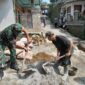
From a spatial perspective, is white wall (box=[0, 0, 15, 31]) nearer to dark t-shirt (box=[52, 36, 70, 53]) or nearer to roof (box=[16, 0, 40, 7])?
roof (box=[16, 0, 40, 7])

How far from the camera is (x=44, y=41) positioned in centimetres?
1669

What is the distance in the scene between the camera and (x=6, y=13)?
14.9 meters

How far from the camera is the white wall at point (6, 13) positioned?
48.4 ft

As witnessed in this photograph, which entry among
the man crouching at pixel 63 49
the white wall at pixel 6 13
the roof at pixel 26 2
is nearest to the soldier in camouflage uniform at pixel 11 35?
the man crouching at pixel 63 49

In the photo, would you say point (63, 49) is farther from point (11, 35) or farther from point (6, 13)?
point (6, 13)

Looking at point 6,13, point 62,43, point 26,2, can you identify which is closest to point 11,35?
point 62,43

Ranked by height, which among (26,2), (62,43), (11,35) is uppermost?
(26,2)

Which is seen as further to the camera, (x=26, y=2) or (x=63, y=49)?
(x=26, y=2)

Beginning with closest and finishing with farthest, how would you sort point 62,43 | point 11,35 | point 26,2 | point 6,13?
point 62,43, point 11,35, point 6,13, point 26,2

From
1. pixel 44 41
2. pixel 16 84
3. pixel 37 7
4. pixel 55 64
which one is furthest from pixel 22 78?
pixel 37 7

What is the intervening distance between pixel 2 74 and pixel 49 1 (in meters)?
43.1

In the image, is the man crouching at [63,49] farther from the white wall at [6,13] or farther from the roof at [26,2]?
the roof at [26,2]

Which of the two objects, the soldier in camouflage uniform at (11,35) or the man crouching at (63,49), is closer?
the man crouching at (63,49)

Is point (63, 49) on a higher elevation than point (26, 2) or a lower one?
lower
